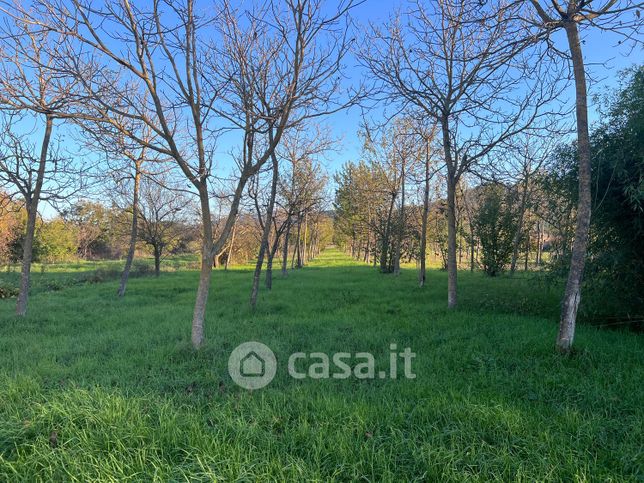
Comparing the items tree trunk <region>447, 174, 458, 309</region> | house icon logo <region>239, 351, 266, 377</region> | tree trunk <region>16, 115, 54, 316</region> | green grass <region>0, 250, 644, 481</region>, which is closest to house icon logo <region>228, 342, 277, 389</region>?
house icon logo <region>239, 351, 266, 377</region>

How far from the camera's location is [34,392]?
3.46 meters

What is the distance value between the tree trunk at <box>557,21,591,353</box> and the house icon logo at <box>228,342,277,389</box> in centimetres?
372

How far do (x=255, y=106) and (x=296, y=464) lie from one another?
4902 mm

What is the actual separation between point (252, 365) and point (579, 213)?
462 centimetres

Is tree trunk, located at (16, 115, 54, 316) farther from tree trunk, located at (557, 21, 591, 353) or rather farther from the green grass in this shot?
tree trunk, located at (557, 21, 591, 353)

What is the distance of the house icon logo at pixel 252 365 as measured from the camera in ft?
12.7

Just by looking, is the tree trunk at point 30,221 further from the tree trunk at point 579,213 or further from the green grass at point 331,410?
the tree trunk at point 579,213

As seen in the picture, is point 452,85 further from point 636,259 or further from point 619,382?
point 619,382

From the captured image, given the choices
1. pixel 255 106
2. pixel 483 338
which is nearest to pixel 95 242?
pixel 255 106

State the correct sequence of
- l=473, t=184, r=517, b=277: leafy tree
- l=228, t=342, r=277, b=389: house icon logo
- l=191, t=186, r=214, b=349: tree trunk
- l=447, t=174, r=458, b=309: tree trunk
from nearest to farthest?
l=228, t=342, r=277, b=389: house icon logo
l=191, t=186, r=214, b=349: tree trunk
l=447, t=174, r=458, b=309: tree trunk
l=473, t=184, r=517, b=277: leafy tree

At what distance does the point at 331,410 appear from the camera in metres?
2.94

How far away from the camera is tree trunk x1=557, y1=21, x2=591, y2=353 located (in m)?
4.19

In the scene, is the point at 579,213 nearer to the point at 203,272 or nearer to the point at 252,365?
the point at 252,365

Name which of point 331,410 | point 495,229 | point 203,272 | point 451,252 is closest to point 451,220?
point 451,252
